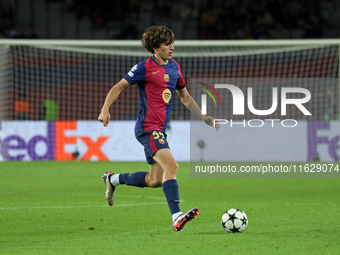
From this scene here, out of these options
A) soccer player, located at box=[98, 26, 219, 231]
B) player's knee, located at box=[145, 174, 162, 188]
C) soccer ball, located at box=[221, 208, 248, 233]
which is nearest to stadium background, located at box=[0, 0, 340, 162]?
player's knee, located at box=[145, 174, 162, 188]

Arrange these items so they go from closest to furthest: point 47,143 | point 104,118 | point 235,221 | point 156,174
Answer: point 235,221, point 104,118, point 156,174, point 47,143

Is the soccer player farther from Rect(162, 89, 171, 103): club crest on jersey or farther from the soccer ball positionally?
the soccer ball

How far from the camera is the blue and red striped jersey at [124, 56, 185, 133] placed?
681 cm

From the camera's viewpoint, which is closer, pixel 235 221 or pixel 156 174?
pixel 235 221

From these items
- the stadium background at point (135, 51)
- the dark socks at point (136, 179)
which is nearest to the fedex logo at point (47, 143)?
the stadium background at point (135, 51)

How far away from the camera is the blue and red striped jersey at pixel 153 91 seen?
6.81m

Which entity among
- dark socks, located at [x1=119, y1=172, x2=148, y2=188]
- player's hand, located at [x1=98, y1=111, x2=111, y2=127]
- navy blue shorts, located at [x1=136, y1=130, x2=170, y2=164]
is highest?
player's hand, located at [x1=98, y1=111, x2=111, y2=127]

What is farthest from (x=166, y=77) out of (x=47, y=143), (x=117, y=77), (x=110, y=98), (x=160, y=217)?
(x=117, y=77)

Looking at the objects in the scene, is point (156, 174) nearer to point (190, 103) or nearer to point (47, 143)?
point (190, 103)

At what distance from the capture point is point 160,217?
7.82 meters

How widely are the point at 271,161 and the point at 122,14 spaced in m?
9.99

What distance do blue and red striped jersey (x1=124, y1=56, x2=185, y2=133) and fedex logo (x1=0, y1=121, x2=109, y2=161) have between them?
12.5 meters

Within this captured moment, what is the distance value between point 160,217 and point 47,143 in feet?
39.0

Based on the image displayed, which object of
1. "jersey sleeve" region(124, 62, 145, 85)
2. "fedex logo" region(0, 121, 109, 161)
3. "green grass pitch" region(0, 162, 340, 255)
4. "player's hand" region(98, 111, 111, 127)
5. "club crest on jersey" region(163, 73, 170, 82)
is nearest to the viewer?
"green grass pitch" region(0, 162, 340, 255)
